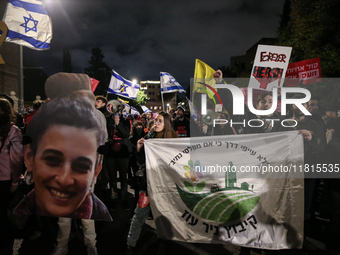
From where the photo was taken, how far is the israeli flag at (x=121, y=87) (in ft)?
26.9

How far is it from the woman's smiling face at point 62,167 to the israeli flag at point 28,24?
11.8ft

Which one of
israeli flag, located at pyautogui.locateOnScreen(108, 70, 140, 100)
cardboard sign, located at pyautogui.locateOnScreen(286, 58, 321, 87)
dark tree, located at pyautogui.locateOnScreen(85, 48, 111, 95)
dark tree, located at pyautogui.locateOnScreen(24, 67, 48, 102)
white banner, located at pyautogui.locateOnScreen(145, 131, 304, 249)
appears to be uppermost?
dark tree, located at pyautogui.locateOnScreen(85, 48, 111, 95)

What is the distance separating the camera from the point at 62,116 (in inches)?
100

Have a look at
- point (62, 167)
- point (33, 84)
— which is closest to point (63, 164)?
point (62, 167)

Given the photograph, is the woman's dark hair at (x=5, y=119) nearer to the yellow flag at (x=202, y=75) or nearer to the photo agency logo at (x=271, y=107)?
the photo agency logo at (x=271, y=107)

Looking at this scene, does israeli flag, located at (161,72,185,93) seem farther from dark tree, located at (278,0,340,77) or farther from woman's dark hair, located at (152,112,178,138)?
woman's dark hair, located at (152,112,178,138)

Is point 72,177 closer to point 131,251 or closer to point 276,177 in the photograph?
point 131,251

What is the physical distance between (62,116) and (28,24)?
3794 millimetres

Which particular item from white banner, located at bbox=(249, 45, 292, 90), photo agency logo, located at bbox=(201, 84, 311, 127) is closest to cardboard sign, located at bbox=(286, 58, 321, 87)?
white banner, located at bbox=(249, 45, 292, 90)

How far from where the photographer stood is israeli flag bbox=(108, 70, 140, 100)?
821 cm

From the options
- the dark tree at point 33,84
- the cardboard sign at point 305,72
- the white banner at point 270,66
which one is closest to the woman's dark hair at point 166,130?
the white banner at point 270,66

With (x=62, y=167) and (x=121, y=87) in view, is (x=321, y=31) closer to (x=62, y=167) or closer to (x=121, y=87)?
(x=121, y=87)

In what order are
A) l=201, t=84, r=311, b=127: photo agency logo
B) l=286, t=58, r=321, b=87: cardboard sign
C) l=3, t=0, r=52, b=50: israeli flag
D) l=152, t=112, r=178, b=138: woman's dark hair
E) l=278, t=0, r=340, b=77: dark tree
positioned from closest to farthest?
l=152, t=112, r=178, b=138: woman's dark hair
l=201, t=84, r=311, b=127: photo agency logo
l=3, t=0, r=52, b=50: israeli flag
l=286, t=58, r=321, b=87: cardboard sign
l=278, t=0, r=340, b=77: dark tree

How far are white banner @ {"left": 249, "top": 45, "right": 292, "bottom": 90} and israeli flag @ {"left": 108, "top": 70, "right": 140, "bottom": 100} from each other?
17.5ft
